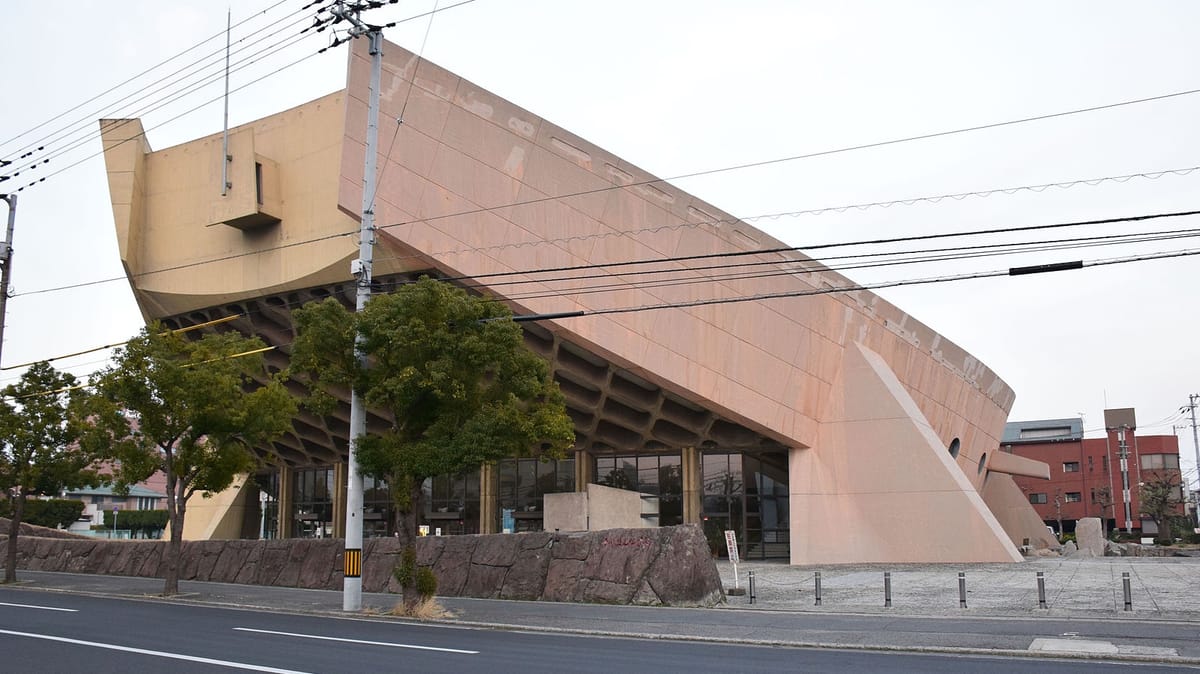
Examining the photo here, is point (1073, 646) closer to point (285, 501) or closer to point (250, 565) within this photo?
point (250, 565)

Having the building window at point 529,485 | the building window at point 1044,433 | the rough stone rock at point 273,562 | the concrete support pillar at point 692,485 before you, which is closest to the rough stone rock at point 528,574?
the rough stone rock at point 273,562

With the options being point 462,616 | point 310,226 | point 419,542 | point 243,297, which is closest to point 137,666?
point 462,616

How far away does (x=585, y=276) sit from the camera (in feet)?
97.8

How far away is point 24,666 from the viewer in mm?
10617

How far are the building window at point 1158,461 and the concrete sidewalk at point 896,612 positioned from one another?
237 feet

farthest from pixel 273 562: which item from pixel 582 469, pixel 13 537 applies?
pixel 582 469

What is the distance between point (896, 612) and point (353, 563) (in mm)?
10884

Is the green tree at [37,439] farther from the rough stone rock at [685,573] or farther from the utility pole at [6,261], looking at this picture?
the rough stone rock at [685,573]

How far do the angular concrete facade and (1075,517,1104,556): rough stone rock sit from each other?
14818mm

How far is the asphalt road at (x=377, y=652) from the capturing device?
10820mm

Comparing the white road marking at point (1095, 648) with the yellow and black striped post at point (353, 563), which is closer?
the white road marking at point (1095, 648)

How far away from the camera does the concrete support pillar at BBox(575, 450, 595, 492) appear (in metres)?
39.8

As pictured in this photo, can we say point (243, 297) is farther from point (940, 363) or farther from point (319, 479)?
point (940, 363)

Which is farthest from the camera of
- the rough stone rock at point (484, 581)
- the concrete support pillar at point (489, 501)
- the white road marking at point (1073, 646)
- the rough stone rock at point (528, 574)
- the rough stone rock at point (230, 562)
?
the concrete support pillar at point (489, 501)
